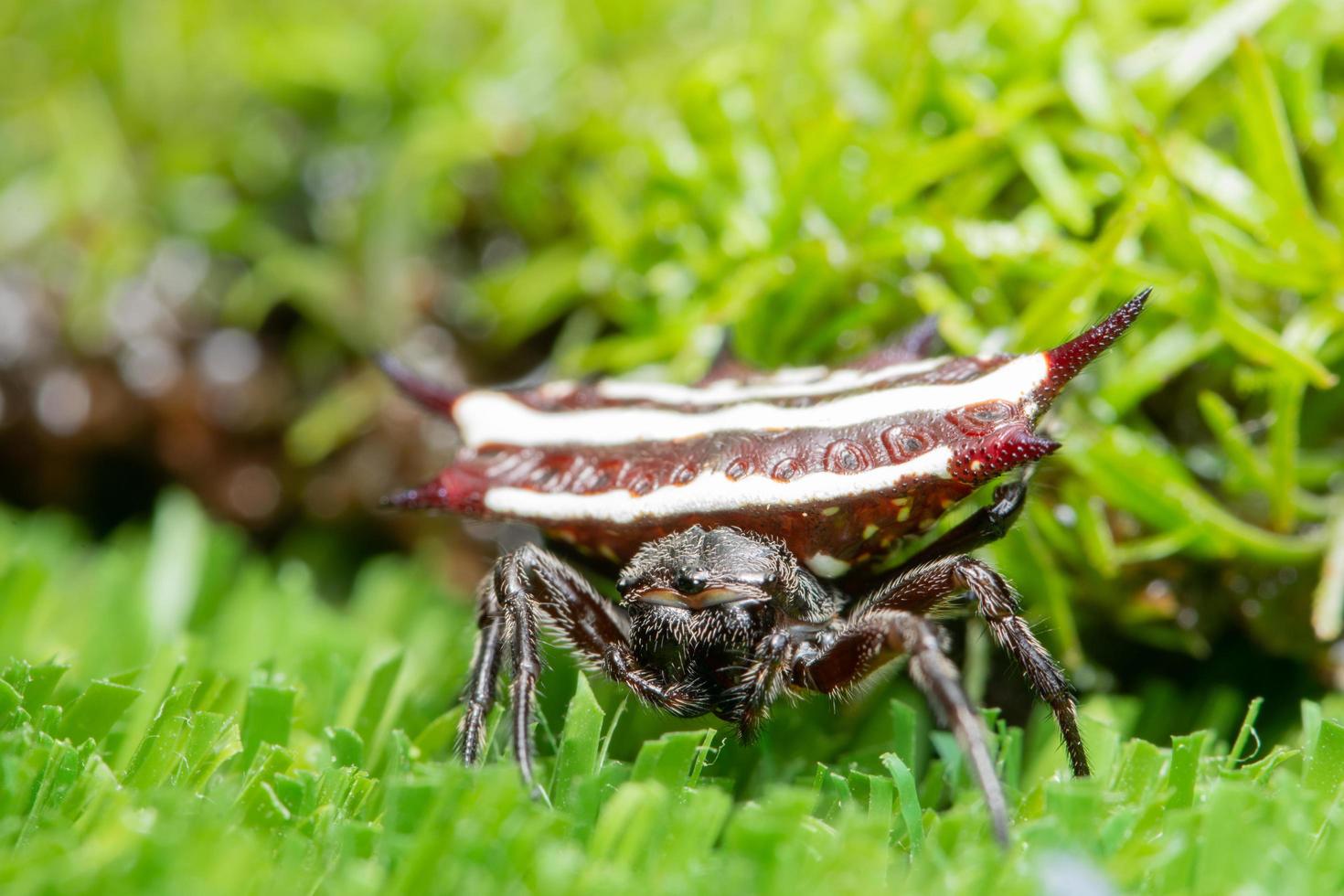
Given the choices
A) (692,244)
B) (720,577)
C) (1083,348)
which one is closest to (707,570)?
(720,577)

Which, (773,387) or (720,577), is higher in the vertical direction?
(773,387)

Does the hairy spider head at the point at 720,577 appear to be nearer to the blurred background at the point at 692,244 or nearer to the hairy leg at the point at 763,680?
the hairy leg at the point at 763,680

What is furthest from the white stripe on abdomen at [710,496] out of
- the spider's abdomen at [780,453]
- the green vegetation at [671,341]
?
the green vegetation at [671,341]

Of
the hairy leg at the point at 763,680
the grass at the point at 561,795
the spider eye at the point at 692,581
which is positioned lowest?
the grass at the point at 561,795

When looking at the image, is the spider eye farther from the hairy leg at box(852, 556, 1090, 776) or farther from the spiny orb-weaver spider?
the hairy leg at box(852, 556, 1090, 776)

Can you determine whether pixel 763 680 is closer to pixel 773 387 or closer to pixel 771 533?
pixel 771 533

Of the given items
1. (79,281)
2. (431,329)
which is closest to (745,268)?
(431,329)
